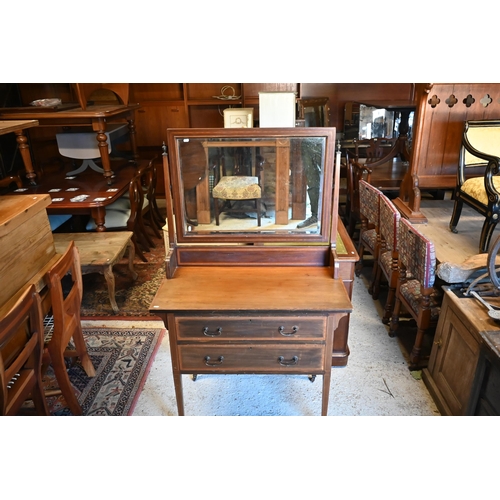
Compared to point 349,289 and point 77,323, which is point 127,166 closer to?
point 77,323

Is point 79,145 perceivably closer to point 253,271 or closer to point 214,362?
point 253,271

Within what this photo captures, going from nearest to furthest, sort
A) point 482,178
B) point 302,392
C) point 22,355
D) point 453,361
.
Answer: point 22,355, point 453,361, point 302,392, point 482,178

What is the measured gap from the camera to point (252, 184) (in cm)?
183

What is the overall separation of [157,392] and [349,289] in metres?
1.21

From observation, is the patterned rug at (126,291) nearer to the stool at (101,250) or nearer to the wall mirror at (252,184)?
the stool at (101,250)

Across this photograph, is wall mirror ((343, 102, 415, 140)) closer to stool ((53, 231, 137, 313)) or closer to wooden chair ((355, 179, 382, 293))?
wooden chair ((355, 179, 382, 293))

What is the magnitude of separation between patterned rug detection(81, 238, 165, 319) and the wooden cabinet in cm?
195

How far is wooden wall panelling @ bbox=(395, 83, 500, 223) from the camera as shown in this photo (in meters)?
3.17

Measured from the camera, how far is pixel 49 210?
3348 mm

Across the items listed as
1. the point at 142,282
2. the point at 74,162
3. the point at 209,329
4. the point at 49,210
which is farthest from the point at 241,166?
the point at 74,162

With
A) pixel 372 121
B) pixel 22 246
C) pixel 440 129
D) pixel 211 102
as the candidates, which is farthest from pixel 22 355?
pixel 372 121

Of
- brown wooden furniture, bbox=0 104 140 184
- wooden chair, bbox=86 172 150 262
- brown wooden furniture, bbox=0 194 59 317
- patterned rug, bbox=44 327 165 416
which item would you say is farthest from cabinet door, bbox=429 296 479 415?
brown wooden furniture, bbox=0 104 140 184

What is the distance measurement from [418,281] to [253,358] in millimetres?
1178

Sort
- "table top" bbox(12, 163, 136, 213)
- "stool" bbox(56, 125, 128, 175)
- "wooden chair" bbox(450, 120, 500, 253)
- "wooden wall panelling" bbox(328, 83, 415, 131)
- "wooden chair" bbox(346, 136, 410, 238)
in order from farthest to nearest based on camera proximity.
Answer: "wooden wall panelling" bbox(328, 83, 415, 131) → "stool" bbox(56, 125, 128, 175) → "wooden chair" bbox(346, 136, 410, 238) → "table top" bbox(12, 163, 136, 213) → "wooden chair" bbox(450, 120, 500, 253)
